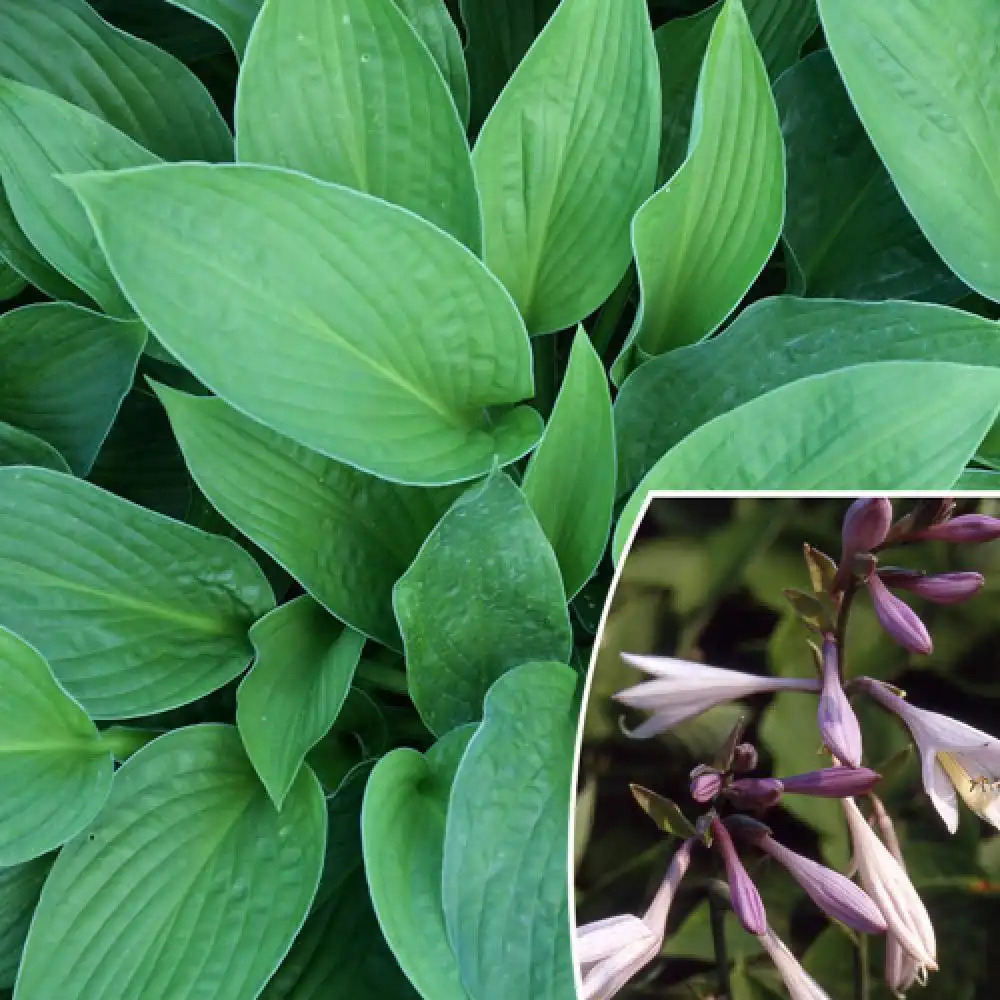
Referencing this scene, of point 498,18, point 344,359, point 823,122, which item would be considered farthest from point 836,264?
point 344,359

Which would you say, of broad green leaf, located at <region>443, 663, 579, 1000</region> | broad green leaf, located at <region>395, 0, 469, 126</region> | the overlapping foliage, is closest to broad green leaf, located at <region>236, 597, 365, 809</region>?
the overlapping foliage

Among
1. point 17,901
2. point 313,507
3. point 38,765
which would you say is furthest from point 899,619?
point 17,901

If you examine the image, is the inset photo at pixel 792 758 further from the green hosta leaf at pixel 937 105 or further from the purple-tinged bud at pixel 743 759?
the green hosta leaf at pixel 937 105

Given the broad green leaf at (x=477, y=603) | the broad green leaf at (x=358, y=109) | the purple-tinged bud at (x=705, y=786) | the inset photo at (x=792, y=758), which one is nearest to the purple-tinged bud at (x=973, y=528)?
the inset photo at (x=792, y=758)

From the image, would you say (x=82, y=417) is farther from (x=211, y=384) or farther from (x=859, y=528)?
(x=859, y=528)

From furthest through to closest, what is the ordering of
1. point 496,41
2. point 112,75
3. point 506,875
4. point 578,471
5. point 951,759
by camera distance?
point 496,41 → point 112,75 → point 578,471 → point 506,875 → point 951,759

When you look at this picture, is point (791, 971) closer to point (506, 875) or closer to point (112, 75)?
point (506, 875)
